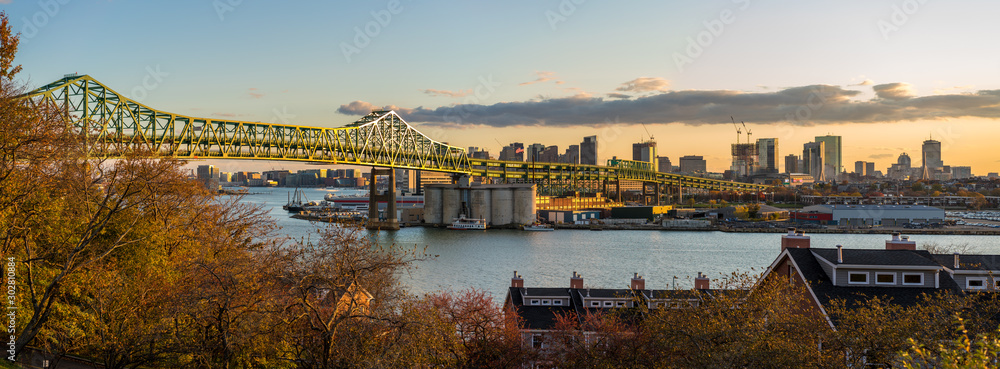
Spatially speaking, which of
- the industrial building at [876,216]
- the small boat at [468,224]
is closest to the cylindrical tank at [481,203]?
the small boat at [468,224]

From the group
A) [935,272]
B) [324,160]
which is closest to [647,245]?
[324,160]

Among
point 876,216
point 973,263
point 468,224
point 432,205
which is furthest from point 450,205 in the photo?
point 973,263

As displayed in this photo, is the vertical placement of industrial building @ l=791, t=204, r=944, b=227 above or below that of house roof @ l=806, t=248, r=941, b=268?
below

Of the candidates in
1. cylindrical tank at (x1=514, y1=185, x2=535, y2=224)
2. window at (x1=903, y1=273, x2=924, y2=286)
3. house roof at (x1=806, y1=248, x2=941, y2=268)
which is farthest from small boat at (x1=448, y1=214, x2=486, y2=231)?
window at (x1=903, y1=273, x2=924, y2=286)

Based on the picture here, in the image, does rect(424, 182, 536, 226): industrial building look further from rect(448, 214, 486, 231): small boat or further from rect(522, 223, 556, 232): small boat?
rect(522, 223, 556, 232): small boat

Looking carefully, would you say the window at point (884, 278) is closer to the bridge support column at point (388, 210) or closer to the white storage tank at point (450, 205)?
the bridge support column at point (388, 210)

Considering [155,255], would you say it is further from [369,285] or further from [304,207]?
[304,207]

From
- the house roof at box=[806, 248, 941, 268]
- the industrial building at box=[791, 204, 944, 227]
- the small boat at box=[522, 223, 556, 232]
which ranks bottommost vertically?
the small boat at box=[522, 223, 556, 232]
